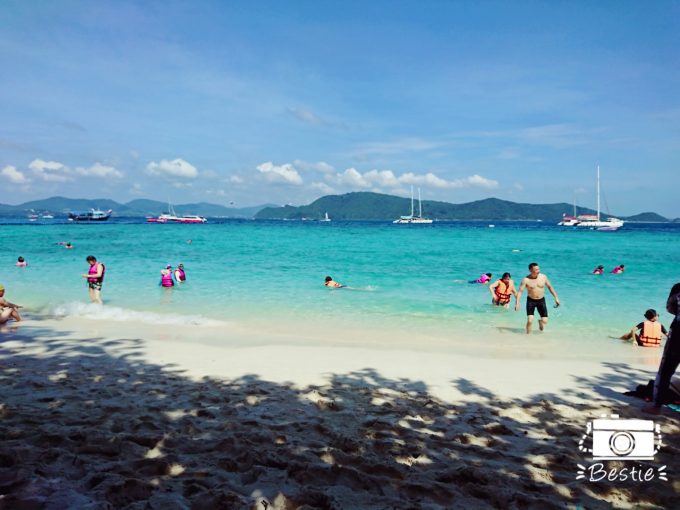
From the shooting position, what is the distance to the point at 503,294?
1486 cm

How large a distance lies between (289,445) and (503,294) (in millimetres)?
11975

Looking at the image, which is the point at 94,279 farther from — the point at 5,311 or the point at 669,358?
the point at 669,358

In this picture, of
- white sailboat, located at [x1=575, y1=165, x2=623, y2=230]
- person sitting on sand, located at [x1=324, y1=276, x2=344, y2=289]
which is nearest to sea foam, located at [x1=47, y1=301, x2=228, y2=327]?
person sitting on sand, located at [x1=324, y1=276, x2=344, y2=289]

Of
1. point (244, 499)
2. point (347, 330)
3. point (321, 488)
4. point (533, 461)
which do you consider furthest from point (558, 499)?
point (347, 330)

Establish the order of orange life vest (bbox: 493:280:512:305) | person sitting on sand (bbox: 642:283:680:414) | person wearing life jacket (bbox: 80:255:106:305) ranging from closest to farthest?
1. person sitting on sand (bbox: 642:283:680:414)
2. person wearing life jacket (bbox: 80:255:106:305)
3. orange life vest (bbox: 493:280:512:305)

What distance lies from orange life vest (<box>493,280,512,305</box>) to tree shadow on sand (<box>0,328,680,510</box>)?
25.0ft

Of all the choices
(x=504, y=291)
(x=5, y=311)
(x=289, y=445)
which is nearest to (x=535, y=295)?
(x=504, y=291)

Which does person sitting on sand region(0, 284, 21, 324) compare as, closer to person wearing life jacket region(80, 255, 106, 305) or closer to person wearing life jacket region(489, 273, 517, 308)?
person wearing life jacket region(80, 255, 106, 305)

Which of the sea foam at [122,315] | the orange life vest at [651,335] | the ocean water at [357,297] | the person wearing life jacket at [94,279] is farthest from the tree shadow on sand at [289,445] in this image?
the person wearing life jacket at [94,279]

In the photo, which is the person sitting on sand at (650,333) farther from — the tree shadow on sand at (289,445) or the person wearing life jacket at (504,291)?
the person wearing life jacket at (504,291)

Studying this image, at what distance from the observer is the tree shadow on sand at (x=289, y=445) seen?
139 inches

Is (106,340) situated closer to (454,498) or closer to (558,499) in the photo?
(454,498)

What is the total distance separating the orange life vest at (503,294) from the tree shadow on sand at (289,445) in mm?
7621

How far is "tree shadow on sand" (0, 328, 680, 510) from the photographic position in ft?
11.6
